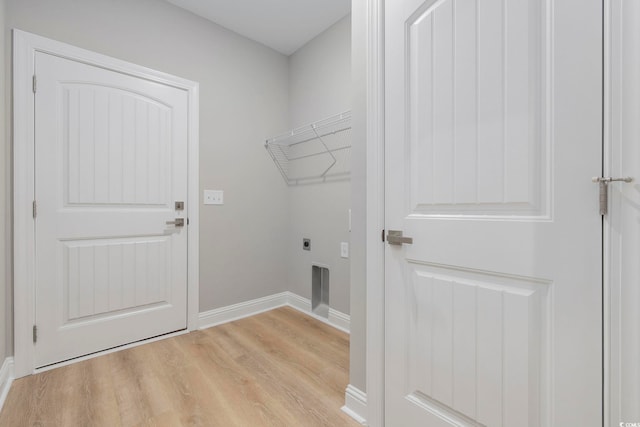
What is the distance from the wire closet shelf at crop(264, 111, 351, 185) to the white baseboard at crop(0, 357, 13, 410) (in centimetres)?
227

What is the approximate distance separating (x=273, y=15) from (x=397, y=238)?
223cm

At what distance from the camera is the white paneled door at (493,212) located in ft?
2.36

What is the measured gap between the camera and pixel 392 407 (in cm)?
115

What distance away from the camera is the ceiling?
218 centimetres

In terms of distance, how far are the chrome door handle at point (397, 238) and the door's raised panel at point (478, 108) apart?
0.36 feet

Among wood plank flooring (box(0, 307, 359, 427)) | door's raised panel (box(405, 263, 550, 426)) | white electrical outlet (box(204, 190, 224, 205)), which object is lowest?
wood plank flooring (box(0, 307, 359, 427))

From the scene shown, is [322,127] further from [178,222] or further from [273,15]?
[178,222]

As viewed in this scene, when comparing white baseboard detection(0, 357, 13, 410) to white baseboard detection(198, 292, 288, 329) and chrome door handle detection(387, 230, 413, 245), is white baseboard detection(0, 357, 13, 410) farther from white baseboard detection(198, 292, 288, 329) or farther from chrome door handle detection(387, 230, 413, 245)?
chrome door handle detection(387, 230, 413, 245)

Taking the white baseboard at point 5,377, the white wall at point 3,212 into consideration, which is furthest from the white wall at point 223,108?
the white baseboard at point 5,377

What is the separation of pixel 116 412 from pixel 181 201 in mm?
1379

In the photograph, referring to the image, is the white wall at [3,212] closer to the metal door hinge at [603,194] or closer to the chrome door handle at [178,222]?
the chrome door handle at [178,222]

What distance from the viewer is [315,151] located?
2.59 meters

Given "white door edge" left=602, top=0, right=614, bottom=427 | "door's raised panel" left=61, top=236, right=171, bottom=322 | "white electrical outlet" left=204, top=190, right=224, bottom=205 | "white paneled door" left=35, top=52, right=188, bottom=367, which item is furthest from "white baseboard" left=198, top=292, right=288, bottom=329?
"white door edge" left=602, top=0, right=614, bottom=427

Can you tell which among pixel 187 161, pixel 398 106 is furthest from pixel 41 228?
pixel 398 106
